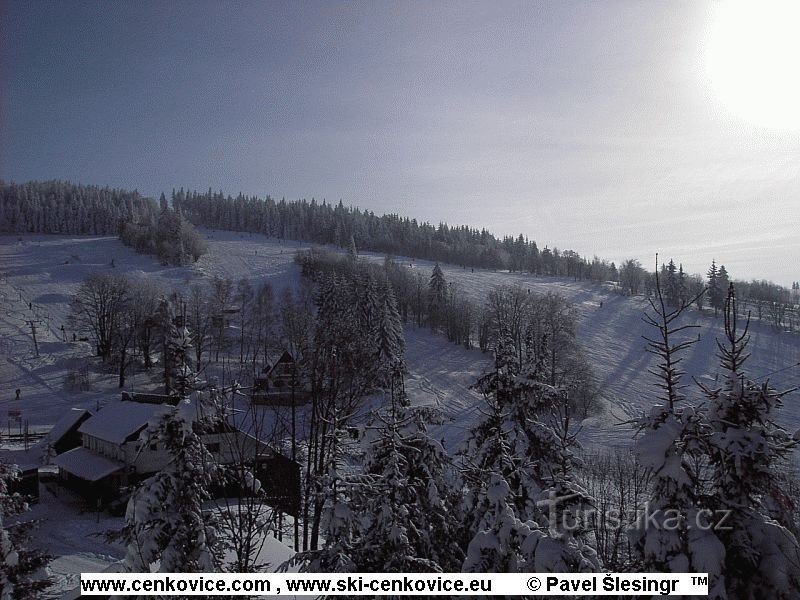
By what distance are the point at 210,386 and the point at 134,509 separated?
8.03 ft

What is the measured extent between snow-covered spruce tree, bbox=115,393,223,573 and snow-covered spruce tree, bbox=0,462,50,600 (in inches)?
112

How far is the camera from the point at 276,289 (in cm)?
9125

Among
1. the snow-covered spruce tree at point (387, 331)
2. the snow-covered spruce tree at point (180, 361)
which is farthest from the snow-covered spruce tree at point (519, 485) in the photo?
the snow-covered spruce tree at point (387, 331)

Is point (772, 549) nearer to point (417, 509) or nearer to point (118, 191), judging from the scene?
point (417, 509)

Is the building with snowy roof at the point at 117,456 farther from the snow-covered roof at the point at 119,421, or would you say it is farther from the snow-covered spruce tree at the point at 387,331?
the snow-covered spruce tree at the point at 387,331

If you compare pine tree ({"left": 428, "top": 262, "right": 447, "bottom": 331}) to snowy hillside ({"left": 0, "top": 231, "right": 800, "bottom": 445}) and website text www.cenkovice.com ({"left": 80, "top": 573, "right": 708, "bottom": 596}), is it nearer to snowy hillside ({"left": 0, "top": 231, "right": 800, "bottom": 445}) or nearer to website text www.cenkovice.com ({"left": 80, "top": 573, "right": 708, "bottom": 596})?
snowy hillside ({"left": 0, "top": 231, "right": 800, "bottom": 445})

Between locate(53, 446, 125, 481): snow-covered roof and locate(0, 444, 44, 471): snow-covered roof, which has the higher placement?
locate(53, 446, 125, 481): snow-covered roof

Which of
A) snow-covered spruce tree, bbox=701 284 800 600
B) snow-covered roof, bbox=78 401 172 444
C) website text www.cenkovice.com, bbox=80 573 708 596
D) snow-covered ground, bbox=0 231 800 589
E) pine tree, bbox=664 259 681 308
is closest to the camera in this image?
snow-covered spruce tree, bbox=701 284 800 600

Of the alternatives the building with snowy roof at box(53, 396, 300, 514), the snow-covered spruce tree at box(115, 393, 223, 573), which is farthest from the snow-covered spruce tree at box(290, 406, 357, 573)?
the building with snowy roof at box(53, 396, 300, 514)

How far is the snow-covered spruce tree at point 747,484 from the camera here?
651 cm

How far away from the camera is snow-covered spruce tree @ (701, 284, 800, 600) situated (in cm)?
651

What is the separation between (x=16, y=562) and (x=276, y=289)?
8285cm

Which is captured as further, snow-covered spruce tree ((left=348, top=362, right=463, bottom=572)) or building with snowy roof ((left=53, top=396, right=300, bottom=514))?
building with snowy roof ((left=53, top=396, right=300, bottom=514))

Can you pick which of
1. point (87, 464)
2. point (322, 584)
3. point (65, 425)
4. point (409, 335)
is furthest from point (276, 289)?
point (322, 584)
